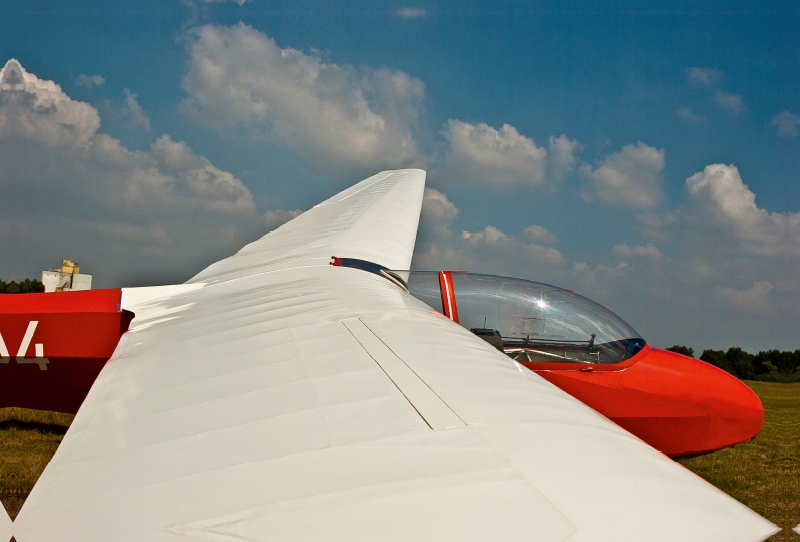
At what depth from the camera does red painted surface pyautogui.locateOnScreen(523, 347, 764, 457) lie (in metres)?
4.75

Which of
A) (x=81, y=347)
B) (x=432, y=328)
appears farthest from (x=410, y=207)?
(x=432, y=328)

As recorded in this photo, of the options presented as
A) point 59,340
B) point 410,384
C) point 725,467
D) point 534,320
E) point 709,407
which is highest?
point 534,320

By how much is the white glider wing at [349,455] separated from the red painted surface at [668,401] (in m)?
2.10

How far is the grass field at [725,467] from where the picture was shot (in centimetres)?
561

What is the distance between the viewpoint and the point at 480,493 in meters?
1.46

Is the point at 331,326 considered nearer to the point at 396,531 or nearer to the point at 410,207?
the point at 396,531

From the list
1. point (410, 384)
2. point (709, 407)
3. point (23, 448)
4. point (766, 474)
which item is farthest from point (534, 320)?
point (23, 448)

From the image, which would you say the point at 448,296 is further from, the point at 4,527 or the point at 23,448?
the point at 23,448

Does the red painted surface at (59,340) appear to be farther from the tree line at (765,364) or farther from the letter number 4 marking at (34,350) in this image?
the tree line at (765,364)

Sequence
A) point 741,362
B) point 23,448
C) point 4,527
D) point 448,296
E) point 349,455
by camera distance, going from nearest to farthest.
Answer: point 4,527
point 349,455
point 448,296
point 23,448
point 741,362

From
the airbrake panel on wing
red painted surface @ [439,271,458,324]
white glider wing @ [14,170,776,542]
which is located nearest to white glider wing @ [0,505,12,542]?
white glider wing @ [14,170,776,542]

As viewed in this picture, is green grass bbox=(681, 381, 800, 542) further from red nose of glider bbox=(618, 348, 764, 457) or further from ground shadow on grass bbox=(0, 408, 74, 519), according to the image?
ground shadow on grass bbox=(0, 408, 74, 519)

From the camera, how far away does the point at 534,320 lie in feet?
16.1

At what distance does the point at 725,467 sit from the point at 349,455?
8.25m
